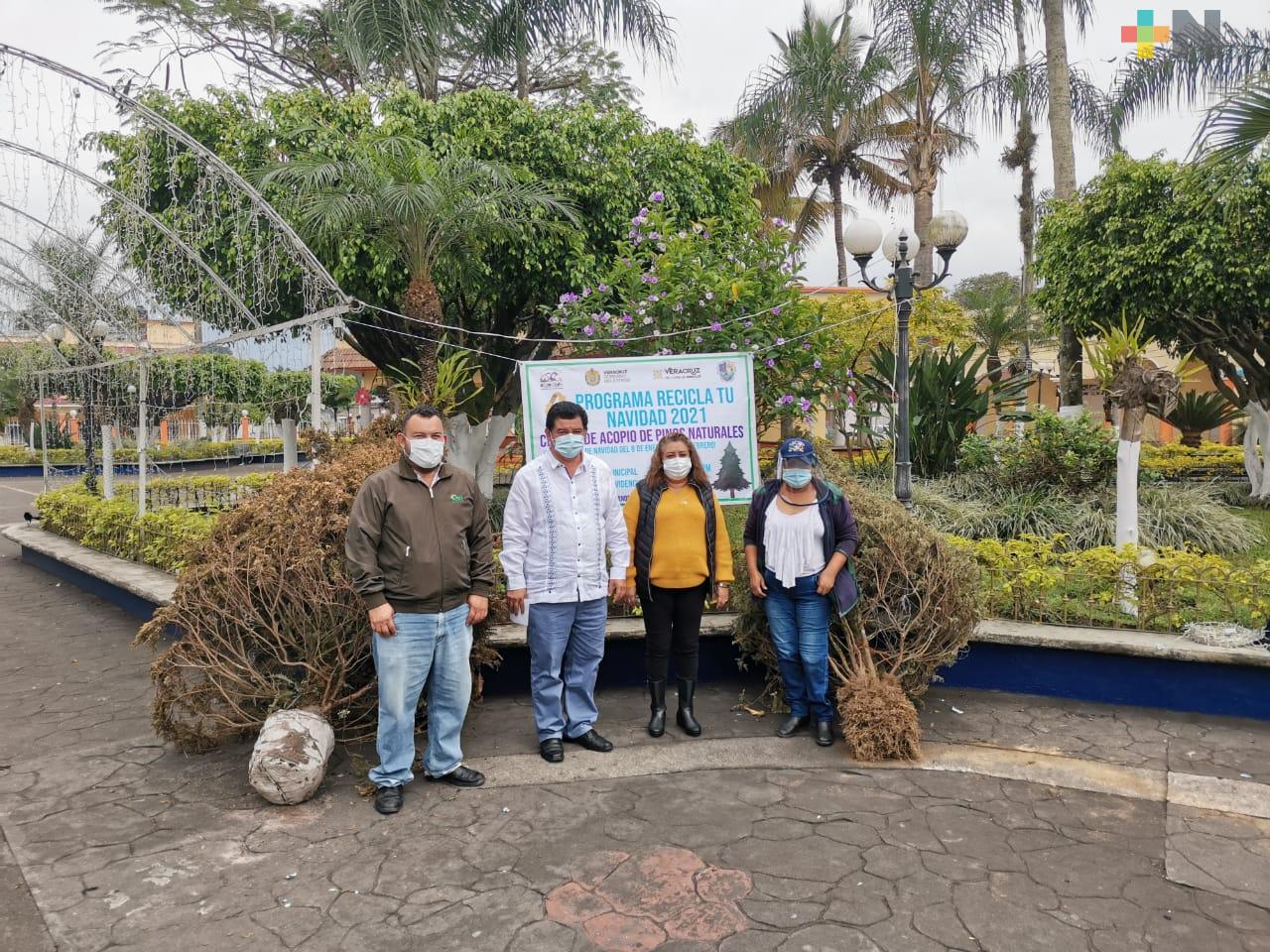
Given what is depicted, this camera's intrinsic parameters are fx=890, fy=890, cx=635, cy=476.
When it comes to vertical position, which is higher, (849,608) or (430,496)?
(430,496)

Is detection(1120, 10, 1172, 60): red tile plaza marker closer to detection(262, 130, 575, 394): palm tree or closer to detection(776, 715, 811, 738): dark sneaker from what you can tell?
detection(262, 130, 575, 394): palm tree

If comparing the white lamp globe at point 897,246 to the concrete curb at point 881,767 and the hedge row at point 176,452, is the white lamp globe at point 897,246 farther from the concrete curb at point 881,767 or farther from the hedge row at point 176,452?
the hedge row at point 176,452

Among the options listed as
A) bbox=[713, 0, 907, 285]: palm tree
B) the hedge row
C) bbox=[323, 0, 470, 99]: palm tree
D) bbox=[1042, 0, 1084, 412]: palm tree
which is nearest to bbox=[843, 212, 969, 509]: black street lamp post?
bbox=[1042, 0, 1084, 412]: palm tree

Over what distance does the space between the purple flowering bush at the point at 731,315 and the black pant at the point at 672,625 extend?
3.69 meters

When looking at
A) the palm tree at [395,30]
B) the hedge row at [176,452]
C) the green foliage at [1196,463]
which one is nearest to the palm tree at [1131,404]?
the green foliage at [1196,463]

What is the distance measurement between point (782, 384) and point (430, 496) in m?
5.29

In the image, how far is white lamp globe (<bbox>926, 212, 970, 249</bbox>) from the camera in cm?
838

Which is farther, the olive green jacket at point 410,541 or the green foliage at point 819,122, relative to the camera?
the green foliage at point 819,122

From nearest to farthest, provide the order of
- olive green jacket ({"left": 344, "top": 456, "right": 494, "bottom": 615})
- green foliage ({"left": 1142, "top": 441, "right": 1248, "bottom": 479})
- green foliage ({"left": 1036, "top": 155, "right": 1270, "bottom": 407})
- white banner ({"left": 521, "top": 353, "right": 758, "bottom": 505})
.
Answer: olive green jacket ({"left": 344, "top": 456, "right": 494, "bottom": 615})
white banner ({"left": 521, "top": 353, "right": 758, "bottom": 505})
green foliage ({"left": 1036, "top": 155, "right": 1270, "bottom": 407})
green foliage ({"left": 1142, "top": 441, "right": 1248, "bottom": 479})

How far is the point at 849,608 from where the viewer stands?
438 cm

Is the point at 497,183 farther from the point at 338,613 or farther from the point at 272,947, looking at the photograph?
the point at 272,947

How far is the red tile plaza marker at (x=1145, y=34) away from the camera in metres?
19.6

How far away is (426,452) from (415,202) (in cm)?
547

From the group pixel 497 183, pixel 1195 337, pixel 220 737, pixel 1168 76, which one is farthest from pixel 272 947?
pixel 1168 76
